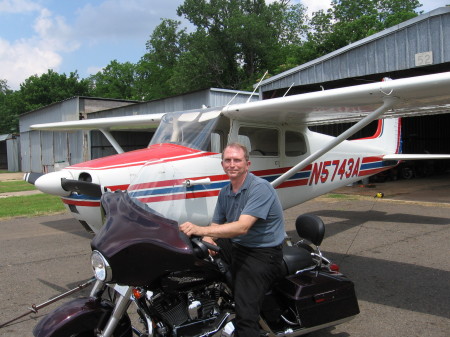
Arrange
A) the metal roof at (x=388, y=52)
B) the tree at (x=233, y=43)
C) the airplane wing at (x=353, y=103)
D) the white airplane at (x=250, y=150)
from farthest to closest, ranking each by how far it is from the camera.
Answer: the tree at (x=233, y=43) < the metal roof at (x=388, y=52) < the airplane wing at (x=353, y=103) < the white airplane at (x=250, y=150)

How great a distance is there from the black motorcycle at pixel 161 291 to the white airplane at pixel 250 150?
42 cm

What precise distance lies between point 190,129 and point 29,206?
7848 millimetres

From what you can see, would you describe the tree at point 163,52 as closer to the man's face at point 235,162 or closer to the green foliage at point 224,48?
the green foliage at point 224,48

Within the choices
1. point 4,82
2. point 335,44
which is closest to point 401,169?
point 335,44

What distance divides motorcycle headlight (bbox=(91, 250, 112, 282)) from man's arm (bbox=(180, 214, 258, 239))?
444mm

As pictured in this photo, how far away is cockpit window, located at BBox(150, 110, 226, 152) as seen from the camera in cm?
519

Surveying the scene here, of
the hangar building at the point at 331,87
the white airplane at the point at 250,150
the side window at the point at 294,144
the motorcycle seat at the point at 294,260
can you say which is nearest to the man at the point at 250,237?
the motorcycle seat at the point at 294,260

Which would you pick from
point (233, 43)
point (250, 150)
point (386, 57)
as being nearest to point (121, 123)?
point (250, 150)

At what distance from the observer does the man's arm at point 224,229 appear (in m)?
2.25

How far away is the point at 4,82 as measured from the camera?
343 feet

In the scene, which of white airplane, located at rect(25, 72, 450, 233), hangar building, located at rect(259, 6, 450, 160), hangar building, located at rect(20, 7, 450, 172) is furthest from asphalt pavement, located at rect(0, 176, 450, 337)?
hangar building, located at rect(259, 6, 450, 160)

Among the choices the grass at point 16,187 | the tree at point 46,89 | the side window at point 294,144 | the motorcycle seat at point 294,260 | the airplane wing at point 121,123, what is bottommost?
the motorcycle seat at point 294,260

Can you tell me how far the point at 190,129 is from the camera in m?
5.29

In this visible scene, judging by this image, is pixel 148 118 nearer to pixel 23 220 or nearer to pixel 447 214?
pixel 23 220
